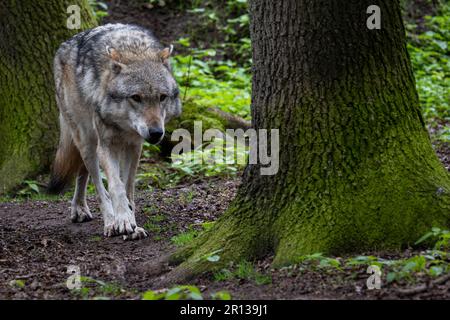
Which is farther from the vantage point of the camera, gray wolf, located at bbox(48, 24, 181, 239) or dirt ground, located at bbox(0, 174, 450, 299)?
gray wolf, located at bbox(48, 24, 181, 239)

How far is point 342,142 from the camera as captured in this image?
452 centimetres

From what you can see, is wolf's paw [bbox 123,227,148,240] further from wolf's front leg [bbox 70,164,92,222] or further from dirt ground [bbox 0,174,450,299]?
wolf's front leg [bbox 70,164,92,222]

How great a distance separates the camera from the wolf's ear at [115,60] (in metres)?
6.27

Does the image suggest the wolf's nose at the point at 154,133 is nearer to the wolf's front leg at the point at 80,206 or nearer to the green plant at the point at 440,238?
the wolf's front leg at the point at 80,206

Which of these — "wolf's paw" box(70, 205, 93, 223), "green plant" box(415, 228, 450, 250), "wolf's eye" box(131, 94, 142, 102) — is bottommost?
"wolf's paw" box(70, 205, 93, 223)

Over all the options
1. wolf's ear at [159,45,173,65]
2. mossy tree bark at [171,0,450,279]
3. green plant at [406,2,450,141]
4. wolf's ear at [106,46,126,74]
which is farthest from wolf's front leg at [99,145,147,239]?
green plant at [406,2,450,141]

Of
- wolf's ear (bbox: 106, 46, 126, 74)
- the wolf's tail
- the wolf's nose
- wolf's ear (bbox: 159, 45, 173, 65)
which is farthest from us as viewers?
the wolf's tail

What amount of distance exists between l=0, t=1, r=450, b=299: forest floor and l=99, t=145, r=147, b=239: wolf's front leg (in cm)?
11

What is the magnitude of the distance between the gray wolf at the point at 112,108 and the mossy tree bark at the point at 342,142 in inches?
68.0

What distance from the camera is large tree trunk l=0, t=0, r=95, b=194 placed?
844 cm

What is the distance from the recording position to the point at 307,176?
4582 millimetres

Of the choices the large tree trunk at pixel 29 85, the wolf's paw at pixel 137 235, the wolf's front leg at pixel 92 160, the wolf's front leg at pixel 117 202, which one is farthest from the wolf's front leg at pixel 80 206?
the large tree trunk at pixel 29 85

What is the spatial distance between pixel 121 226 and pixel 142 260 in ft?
2.89

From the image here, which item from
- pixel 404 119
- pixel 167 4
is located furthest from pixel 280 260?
pixel 167 4
